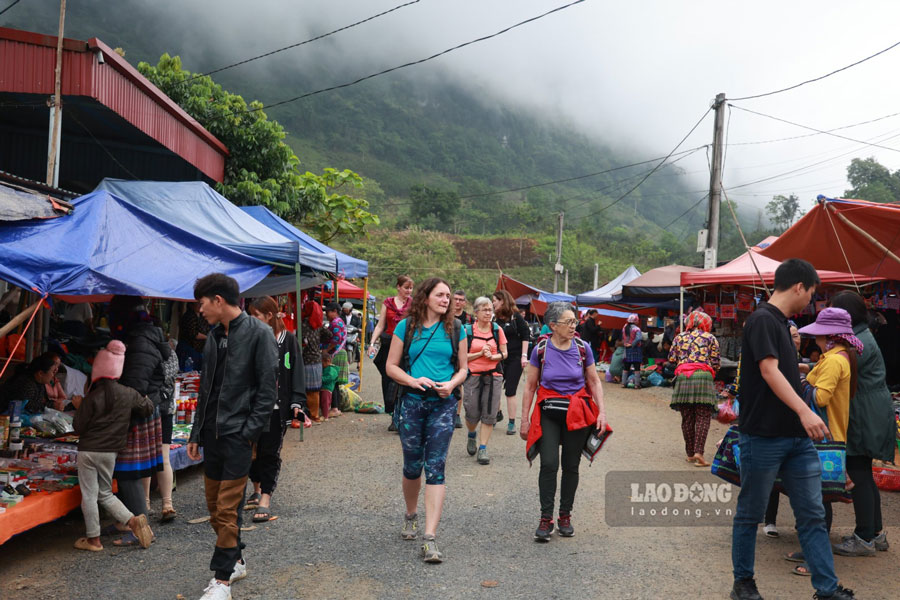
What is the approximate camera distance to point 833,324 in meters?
4.58

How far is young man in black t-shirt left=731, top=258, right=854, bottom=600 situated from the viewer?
357 cm

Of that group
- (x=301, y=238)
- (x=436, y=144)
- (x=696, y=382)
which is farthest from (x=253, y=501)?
(x=436, y=144)

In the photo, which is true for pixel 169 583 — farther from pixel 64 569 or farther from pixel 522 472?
pixel 522 472

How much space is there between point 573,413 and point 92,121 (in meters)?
9.44

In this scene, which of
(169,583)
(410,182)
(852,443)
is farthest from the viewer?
Answer: (410,182)

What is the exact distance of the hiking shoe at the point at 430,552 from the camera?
175 inches

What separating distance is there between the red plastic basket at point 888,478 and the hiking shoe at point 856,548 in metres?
2.11

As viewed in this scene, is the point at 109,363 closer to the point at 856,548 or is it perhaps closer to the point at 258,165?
the point at 856,548

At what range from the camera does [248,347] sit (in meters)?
3.95

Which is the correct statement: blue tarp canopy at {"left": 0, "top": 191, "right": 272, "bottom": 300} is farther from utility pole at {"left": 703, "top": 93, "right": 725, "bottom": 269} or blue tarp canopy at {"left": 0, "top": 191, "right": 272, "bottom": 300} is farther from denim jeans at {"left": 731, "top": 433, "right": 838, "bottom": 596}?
utility pole at {"left": 703, "top": 93, "right": 725, "bottom": 269}

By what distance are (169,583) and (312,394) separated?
577 centimetres

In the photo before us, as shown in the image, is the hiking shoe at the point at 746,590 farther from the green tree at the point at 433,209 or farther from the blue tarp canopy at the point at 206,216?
the green tree at the point at 433,209

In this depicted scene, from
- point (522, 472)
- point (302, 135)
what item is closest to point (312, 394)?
point (522, 472)

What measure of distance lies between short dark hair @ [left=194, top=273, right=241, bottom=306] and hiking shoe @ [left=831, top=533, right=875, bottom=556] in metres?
4.24
